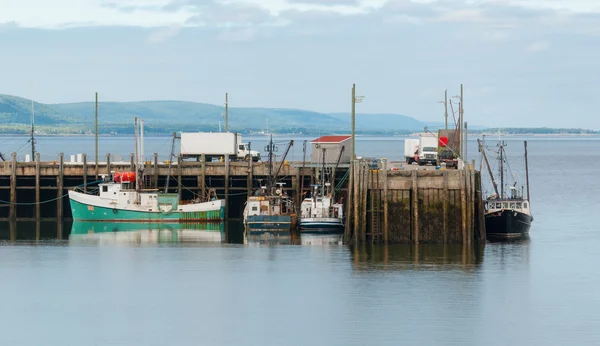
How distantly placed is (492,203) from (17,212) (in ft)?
113

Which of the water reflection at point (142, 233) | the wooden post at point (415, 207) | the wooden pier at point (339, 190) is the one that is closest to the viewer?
the wooden post at point (415, 207)

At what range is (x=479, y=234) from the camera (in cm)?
7512

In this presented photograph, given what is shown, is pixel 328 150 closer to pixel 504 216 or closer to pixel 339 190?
pixel 339 190

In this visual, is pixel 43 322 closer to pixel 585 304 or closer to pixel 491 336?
pixel 491 336

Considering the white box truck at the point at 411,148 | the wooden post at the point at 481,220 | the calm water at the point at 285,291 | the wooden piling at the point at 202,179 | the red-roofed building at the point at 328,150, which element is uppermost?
the white box truck at the point at 411,148

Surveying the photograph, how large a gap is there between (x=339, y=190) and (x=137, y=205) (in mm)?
14467

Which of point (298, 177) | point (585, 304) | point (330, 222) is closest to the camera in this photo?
point (585, 304)

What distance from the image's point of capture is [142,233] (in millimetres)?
83812

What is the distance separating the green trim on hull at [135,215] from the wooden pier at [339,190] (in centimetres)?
199

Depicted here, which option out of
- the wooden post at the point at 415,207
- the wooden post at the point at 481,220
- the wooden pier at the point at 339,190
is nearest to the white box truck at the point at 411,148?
the wooden pier at the point at 339,190

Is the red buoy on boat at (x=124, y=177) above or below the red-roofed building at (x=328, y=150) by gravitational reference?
below

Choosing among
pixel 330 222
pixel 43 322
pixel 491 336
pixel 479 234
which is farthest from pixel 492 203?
pixel 43 322

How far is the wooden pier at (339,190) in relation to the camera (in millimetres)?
72312

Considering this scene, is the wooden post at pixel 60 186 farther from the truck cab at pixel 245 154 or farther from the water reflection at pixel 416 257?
the water reflection at pixel 416 257
